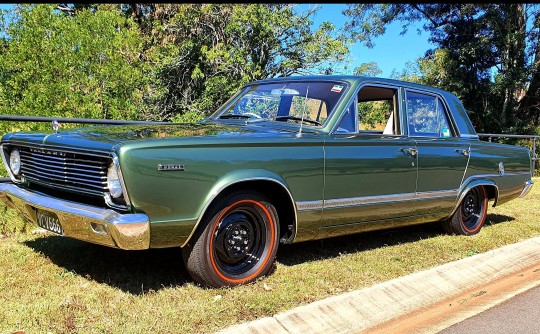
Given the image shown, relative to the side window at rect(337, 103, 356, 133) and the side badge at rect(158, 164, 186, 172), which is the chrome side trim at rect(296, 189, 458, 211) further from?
the side badge at rect(158, 164, 186, 172)

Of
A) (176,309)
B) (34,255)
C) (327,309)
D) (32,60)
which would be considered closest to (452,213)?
(327,309)

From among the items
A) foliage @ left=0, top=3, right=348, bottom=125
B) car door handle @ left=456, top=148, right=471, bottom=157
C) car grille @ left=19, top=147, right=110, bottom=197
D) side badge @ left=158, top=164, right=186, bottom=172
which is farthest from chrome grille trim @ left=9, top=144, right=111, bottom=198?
foliage @ left=0, top=3, right=348, bottom=125

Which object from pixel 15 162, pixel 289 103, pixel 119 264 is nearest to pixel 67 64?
pixel 15 162

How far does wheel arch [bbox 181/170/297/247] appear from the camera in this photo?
3689 millimetres

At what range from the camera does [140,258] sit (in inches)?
181

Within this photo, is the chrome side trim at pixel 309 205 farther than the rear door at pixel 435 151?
No

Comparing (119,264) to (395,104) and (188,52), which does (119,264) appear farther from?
(188,52)

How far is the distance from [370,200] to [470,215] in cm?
227

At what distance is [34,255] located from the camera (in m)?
4.54

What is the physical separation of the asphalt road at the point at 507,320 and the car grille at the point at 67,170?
2605mm

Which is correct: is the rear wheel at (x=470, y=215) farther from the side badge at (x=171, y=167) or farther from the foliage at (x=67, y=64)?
the foliage at (x=67, y=64)

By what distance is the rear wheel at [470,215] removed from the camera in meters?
6.17

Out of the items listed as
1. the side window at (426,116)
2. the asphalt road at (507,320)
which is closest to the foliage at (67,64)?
the side window at (426,116)

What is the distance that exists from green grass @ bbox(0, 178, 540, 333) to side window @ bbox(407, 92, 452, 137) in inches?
49.3
